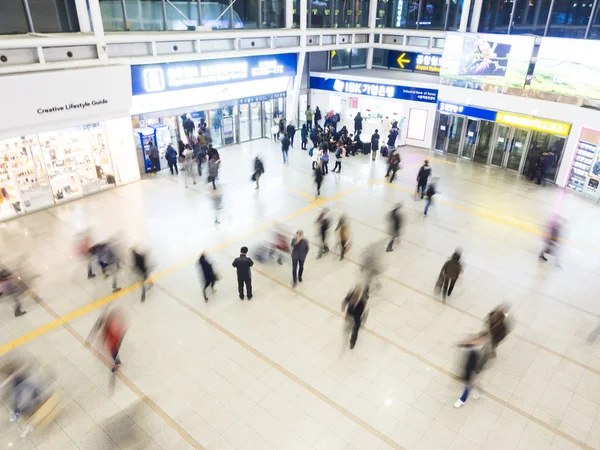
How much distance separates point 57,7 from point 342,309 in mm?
11262

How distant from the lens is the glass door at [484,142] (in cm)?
1817

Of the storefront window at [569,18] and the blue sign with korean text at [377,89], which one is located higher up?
the storefront window at [569,18]

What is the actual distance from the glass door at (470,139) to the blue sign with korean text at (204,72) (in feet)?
28.4

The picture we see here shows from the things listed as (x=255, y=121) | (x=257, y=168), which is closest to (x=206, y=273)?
(x=257, y=168)

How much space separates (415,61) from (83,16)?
1625cm

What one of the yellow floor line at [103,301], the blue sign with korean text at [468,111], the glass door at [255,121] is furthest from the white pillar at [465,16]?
the yellow floor line at [103,301]

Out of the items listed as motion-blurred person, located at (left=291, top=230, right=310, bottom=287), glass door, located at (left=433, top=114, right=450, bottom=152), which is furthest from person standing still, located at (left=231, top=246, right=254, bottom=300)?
glass door, located at (left=433, top=114, right=450, bottom=152)

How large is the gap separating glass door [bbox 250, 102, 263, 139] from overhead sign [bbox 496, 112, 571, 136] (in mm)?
10906

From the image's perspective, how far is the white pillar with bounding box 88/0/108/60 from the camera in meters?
12.2

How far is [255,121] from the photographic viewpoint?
2169 cm

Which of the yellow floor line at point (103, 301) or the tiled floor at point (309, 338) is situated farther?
the yellow floor line at point (103, 301)

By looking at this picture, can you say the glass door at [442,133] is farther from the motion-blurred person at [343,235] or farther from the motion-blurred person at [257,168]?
the motion-blurred person at [343,235]

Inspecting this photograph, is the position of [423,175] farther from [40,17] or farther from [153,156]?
[40,17]

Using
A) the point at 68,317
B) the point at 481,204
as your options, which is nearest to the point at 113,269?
the point at 68,317
